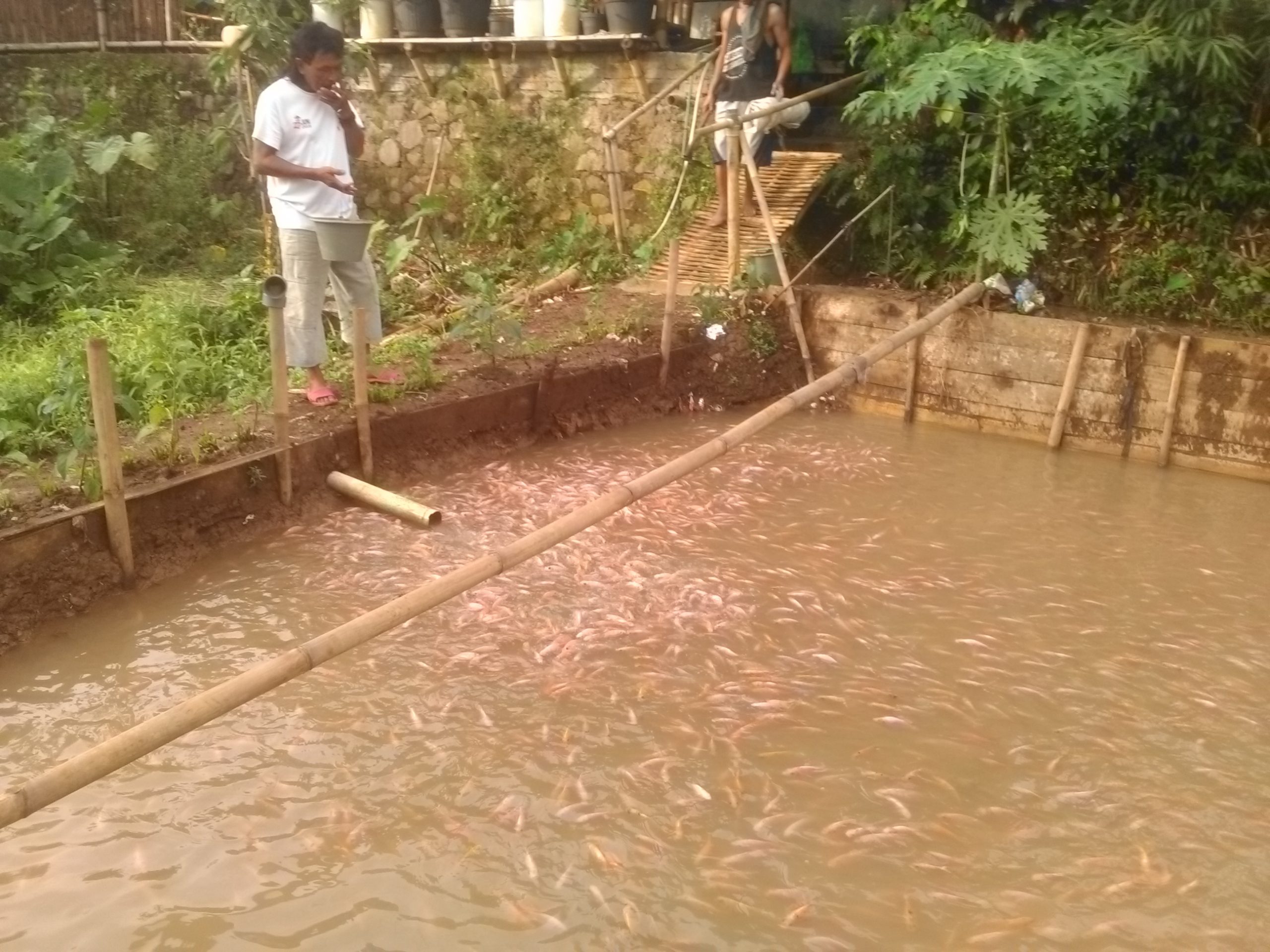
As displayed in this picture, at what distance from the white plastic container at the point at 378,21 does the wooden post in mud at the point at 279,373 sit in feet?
22.6

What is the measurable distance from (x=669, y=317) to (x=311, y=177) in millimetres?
3004

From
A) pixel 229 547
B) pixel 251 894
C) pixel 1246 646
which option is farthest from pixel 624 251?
pixel 251 894

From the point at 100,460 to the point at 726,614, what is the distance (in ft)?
10.2

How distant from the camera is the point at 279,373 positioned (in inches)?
229

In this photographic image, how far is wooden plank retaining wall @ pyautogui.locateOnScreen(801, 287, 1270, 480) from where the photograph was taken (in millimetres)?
7531

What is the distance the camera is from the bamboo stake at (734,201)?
8.62 meters

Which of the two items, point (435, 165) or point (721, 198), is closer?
point (721, 198)

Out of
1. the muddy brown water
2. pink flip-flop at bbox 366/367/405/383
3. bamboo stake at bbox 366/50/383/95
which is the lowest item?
the muddy brown water

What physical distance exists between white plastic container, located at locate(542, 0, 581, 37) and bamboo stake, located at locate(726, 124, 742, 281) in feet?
8.67

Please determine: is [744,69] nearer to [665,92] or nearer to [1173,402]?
[665,92]

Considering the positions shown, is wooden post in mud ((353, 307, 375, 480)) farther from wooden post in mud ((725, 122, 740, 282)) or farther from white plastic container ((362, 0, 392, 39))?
white plastic container ((362, 0, 392, 39))

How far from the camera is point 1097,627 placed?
5.49m

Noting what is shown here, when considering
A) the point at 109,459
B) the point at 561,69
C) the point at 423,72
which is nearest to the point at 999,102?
the point at 561,69

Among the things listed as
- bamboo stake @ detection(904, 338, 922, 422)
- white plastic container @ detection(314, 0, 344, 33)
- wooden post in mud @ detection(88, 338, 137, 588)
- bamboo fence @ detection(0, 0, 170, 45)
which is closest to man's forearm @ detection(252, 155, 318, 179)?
wooden post in mud @ detection(88, 338, 137, 588)
